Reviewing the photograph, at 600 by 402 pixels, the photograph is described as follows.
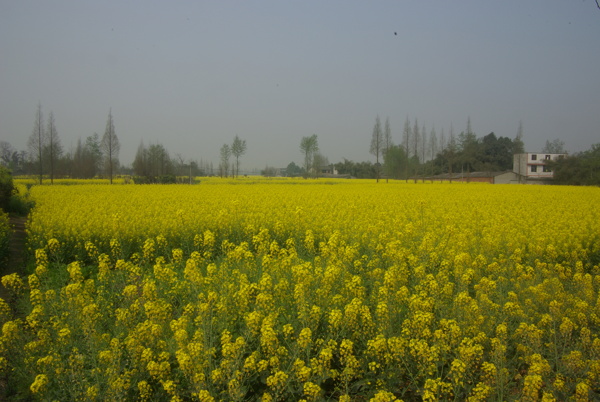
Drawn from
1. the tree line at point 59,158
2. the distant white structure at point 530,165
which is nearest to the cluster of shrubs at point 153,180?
the tree line at point 59,158

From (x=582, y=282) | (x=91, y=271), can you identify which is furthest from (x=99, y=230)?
(x=582, y=282)

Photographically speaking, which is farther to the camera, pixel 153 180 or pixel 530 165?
pixel 530 165

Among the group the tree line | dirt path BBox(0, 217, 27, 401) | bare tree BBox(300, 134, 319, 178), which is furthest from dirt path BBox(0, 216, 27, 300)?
bare tree BBox(300, 134, 319, 178)

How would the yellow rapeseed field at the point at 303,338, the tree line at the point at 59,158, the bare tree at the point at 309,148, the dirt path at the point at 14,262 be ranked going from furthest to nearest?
the bare tree at the point at 309,148
the tree line at the point at 59,158
the dirt path at the point at 14,262
the yellow rapeseed field at the point at 303,338

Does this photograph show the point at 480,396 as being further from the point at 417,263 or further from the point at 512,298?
the point at 417,263

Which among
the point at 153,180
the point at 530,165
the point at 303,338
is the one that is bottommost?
the point at 303,338

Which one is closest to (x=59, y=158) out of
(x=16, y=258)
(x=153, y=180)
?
(x=153, y=180)

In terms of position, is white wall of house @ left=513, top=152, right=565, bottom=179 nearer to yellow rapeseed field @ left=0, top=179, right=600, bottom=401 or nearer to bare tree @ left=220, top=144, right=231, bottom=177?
bare tree @ left=220, top=144, right=231, bottom=177

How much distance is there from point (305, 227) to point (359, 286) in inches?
233

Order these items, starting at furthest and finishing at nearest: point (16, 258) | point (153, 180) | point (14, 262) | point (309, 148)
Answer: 1. point (309, 148)
2. point (153, 180)
3. point (16, 258)
4. point (14, 262)

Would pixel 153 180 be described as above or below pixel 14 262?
above

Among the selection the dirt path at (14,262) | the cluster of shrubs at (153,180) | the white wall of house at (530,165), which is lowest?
the dirt path at (14,262)

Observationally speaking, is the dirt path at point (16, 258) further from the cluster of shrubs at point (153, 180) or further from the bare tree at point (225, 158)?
the bare tree at point (225, 158)

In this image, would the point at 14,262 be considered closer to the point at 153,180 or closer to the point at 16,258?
the point at 16,258
